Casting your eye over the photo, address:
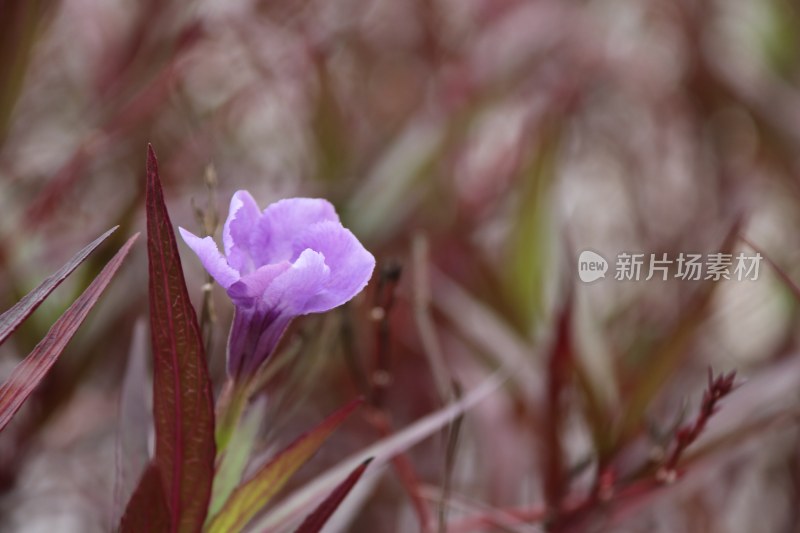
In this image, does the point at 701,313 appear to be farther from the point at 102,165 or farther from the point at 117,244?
the point at 102,165

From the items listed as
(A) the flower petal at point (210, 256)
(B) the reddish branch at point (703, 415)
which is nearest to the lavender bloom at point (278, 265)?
(A) the flower petal at point (210, 256)

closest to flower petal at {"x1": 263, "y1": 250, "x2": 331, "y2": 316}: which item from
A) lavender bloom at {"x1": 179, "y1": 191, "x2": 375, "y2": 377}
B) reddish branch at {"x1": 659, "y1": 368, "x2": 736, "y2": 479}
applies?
lavender bloom at {"x1": 179, "y1": 191, "x2": 375, "y2": 377}

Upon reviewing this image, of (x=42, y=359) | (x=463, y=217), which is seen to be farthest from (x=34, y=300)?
(x=463, y=217)

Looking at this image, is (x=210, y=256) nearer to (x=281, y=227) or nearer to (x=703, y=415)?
(x=281, y=227)

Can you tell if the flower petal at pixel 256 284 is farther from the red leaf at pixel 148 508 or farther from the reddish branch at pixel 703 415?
the reddish branch at pixel 703 415

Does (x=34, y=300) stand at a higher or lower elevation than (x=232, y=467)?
higher

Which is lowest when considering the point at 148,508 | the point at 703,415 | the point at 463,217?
the point at 463,217

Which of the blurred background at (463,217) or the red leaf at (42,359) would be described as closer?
the red leaf at (42,359)
